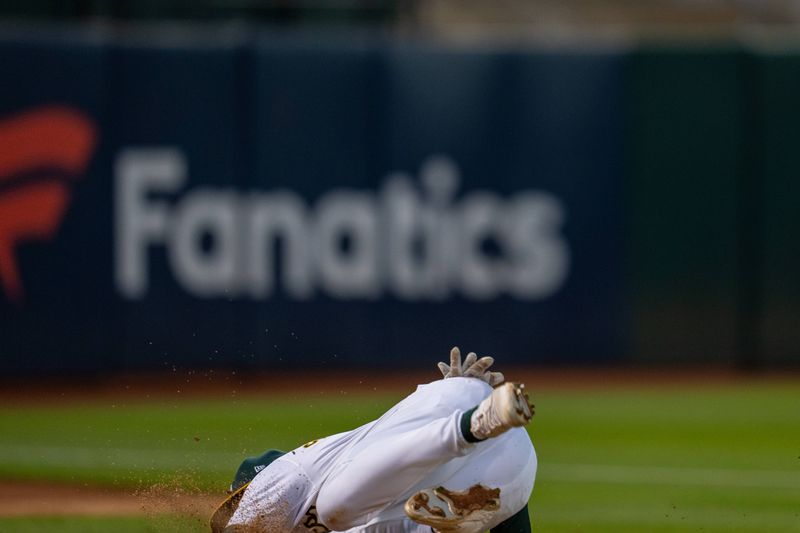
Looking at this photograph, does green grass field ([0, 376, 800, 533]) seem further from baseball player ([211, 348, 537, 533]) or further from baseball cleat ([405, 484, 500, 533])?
baseball cleat ([405, 484, 500, 533])

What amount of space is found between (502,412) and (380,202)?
8859 millimetres

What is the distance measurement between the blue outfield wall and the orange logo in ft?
0.08

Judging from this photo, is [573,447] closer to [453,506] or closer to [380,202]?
[380,202]

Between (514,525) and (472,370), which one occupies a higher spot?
(472,370)

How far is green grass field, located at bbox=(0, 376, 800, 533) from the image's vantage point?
22.3ft

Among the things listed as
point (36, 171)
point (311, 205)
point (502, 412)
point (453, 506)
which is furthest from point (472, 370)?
point (36, 171)

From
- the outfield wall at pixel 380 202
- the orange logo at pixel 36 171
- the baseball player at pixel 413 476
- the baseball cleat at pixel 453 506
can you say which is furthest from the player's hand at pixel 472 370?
the orange logo at pixel 36 171

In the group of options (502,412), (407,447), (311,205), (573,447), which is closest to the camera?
(502,412)

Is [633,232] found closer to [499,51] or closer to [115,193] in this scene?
[499,51]

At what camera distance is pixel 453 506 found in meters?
4.51

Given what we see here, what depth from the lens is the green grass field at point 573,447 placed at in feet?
22.3

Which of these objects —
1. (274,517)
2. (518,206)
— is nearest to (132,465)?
(274,517)

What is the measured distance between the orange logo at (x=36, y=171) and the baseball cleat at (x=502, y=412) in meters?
8.70

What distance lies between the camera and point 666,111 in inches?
518
